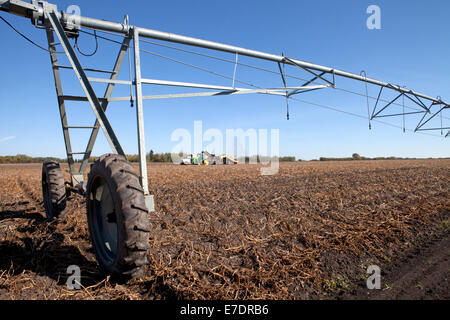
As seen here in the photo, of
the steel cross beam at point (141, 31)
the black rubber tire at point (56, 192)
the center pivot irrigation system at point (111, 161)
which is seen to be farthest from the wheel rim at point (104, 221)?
the steel cross beam at point (141, 31)

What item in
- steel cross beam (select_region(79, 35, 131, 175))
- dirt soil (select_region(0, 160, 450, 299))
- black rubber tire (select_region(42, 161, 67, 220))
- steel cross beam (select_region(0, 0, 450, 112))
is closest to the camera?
dirt soil (select_region(0, 160, 450, 299))

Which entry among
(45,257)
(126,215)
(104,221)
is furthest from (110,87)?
(126,215)

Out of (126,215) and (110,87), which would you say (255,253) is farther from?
(110,87)

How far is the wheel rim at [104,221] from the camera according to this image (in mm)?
2689

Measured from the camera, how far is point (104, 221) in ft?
9.20

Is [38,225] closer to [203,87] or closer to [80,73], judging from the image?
[80,73]

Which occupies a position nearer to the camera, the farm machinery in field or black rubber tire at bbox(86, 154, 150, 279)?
black rubber tire at bbox(86, 154, 150, 279)

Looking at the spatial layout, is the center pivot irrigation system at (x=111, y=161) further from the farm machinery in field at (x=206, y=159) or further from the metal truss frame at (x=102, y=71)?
the farm machinery in field at (x=206, y=159)

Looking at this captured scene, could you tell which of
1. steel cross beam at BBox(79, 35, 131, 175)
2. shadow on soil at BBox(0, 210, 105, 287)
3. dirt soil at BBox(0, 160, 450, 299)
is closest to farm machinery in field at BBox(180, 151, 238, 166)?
dirt soil at BBox(0, 160, 450, 299)

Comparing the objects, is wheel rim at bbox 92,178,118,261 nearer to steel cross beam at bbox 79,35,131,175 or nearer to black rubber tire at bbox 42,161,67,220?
steel cross beam at bbox 79,35,131,175

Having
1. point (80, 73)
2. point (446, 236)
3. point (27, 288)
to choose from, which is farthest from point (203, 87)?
point (446, 236)

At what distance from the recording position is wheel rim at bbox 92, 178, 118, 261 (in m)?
2.69

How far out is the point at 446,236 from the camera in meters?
3.78

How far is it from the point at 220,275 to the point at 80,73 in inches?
121
